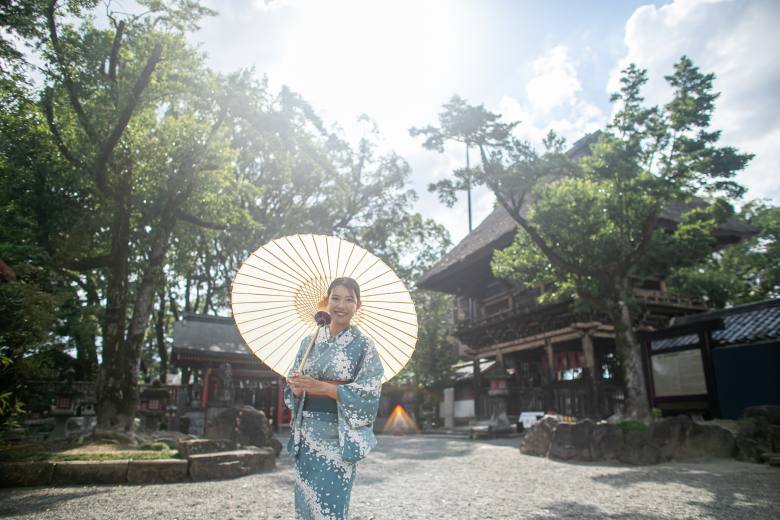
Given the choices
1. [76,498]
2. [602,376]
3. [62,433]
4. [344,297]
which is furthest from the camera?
[602,376]

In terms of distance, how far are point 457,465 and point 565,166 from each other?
6.37 meters

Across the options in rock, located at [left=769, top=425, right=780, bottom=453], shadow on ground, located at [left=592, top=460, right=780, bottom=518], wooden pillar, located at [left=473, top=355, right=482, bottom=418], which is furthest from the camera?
wooden pillar, located at [left=473, top=355, right=482, bottom=418]

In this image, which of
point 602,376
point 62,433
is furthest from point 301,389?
point 602,376

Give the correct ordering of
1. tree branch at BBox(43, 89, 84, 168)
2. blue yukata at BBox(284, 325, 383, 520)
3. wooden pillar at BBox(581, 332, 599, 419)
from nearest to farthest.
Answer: blue yukata at BBox(284, 325, 383, 520) < tree branch at BBox(43, 89, 84, 168) < wooden pillar at BBox(581, 332, 599, 419)

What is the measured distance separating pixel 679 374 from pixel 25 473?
14456 millimetres

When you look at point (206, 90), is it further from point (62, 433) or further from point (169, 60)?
point (62, 433)

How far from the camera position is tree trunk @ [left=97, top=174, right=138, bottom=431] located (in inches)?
308

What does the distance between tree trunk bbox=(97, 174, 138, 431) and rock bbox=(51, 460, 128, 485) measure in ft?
7.96

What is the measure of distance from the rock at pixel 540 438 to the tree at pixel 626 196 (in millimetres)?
1531

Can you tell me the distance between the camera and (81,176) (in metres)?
8.88

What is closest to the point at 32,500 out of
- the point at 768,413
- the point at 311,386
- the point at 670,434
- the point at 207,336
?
the point at 311,386

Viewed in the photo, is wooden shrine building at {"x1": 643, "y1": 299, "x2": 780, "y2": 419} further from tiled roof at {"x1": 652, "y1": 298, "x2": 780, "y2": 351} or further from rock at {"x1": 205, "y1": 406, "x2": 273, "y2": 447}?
rock at {"x1": 205, "y1": 406, "x2": 273, "y2": 447}

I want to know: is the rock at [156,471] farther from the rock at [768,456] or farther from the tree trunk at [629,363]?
the rock at [768,456]

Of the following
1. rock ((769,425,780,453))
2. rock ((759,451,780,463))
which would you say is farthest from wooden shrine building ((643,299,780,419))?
rock ((759,451,780,463))
